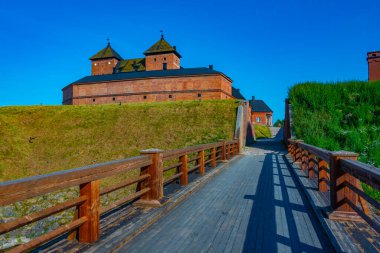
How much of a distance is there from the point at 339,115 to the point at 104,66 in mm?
58036

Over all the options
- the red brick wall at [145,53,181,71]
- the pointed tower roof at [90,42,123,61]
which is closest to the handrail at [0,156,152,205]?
the red brick wall at [145,53,181,71]

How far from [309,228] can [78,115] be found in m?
34.8

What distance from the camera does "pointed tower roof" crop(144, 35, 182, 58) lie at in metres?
59.9

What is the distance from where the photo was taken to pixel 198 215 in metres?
5.62

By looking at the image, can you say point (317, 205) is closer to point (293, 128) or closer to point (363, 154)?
point (363, 154)

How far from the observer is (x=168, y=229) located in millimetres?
4777

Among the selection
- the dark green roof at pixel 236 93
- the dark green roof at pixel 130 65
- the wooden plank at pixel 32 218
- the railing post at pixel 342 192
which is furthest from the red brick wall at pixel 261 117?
the wooden plank at pixel 32 218

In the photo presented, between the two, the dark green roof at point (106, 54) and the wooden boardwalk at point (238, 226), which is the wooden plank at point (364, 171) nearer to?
the wooden boardwalk at point (238, 226)

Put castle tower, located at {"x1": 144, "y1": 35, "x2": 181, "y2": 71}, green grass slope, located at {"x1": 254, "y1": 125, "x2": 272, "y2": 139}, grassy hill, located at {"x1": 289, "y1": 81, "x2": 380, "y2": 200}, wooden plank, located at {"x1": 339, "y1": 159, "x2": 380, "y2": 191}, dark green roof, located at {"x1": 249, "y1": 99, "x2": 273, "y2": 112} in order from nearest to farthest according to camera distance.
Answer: wooden plank, located at {"x1": 339, "y1": 159, "x2": 380, "y2": 191}, grassy hill, located at {"x1": 289, "y1": 81, "x2": 380, "y2": 200}, green grass slope, located at {"x1": 254, "y1": 125, "x2": 272, "y2": 139}, castle tower, located at {"x1": 144, "y1": 35, "x2": 181, "y2": 71}, dark green roof, located at {"x1": 249, "y1": 99, "x2": 273, "y2": 112}

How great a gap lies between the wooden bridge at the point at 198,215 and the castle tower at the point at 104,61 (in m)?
65.5

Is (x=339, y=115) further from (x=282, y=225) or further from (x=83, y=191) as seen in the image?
(x=83, y=191)

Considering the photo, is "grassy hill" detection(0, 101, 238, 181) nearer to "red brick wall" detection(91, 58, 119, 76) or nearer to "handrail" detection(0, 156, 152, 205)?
"handrail" detection(0, 156, 152, 205)

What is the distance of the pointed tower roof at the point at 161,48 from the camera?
197ft

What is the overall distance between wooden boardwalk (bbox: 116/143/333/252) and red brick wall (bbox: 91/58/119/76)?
215 ft
